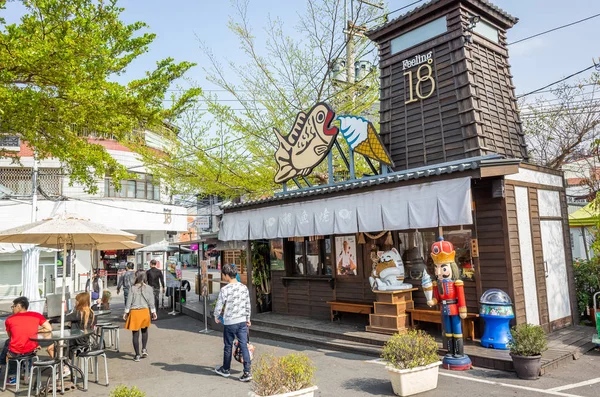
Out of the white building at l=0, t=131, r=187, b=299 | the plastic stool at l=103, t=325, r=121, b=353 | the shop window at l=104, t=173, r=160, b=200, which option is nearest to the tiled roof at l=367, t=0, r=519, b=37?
the plastic stool at l=103, t=325, r=121, b=353

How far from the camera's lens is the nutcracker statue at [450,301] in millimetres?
7629

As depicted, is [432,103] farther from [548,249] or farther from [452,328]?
[452,328]

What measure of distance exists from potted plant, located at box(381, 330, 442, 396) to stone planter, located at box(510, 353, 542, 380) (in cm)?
147

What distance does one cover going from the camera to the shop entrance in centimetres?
979

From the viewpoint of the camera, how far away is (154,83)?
375 inches

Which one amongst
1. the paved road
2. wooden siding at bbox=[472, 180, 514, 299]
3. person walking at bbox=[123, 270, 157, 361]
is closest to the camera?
the paved road

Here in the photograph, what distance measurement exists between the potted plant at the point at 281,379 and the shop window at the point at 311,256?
712 cm

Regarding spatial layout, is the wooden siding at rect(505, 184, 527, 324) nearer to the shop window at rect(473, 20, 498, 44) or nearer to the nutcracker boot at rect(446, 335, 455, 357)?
the nutcracker boot at rect(446, 335, 455, 357)

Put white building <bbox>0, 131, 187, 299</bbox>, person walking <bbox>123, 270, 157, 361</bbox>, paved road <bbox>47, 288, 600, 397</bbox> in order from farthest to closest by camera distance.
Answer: white building <bbox>0, 131, 187, 299</bbox> → person walking <bbox>123, 270, 157, 361</bbox> → paved road <bbox>47, 288, 600, 397</bbox>

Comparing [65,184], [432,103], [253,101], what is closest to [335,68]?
[253,101]

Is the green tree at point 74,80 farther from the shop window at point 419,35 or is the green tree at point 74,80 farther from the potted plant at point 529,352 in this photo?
the potted plant at point 529,352

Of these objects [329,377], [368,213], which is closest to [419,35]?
[368,213]

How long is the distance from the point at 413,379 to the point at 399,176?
4.26m

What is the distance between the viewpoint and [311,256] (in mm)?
13094
